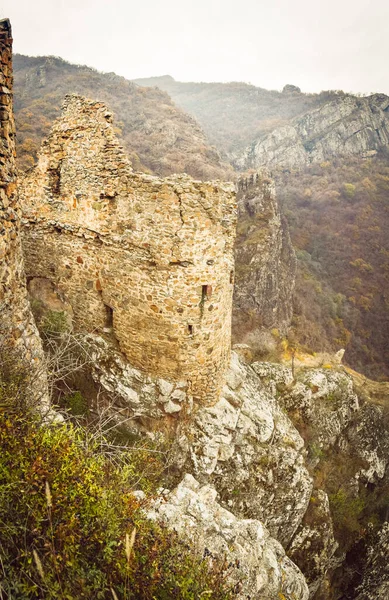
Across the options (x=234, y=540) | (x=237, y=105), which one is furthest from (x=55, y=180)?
(x=237, y=105)

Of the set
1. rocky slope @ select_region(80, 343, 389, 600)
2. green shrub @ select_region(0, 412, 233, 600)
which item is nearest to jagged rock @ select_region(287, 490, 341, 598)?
rocky slope @ select_region(80, 343, 389, 600)

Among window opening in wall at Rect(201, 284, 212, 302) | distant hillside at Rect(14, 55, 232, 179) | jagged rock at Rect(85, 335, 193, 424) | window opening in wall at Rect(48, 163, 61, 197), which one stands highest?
Result: distant hillside at Rect(14, 55, 232, 179)

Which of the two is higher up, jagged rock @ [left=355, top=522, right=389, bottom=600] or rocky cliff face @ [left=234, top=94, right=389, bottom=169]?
rocky cliff face @ [left=234, top=94, right=389, bottom=169]

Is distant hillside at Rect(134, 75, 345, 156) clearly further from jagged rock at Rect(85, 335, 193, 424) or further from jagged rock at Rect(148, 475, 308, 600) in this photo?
jagged rock at Rect(148, 475, 308, 600)

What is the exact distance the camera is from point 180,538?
14.2ft

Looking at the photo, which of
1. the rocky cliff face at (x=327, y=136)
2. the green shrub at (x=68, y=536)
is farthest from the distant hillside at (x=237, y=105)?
the green shrub at (x=68, y=536)

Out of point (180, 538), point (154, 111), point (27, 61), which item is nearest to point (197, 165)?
point (154, 111)

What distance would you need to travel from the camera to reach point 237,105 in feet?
308

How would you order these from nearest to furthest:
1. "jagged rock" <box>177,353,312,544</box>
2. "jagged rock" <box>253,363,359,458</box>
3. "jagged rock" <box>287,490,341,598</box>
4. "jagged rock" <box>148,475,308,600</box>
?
"jagged rock" <box>148,475,308,600</box>, "jagged rock" <box>177,353,312,544</box>, "jagged rock" <box>287,490,341,598</box>, "jagged rock" <box>253,363,359,458</box>

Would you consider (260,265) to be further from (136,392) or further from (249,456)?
(136,392)

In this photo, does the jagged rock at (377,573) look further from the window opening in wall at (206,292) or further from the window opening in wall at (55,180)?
the window opening in wall at (55,180)

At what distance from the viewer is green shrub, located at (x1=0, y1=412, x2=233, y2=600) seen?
251cm

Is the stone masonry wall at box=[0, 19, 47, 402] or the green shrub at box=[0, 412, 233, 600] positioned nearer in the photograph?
the green shrub at box=[0, 412, 233, 600]

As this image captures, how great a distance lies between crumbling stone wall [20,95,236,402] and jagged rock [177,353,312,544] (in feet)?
2.61
